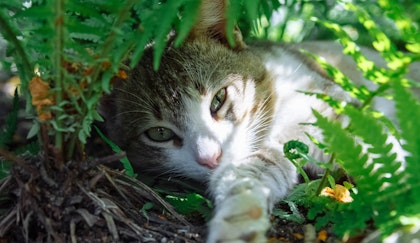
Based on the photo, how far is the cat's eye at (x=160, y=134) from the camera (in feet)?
9.52

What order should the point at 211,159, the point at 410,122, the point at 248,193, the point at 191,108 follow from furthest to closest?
the point at 191,108 → the point at 211,159 → the point at 248,193 → the point at 410,122

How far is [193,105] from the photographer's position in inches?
109

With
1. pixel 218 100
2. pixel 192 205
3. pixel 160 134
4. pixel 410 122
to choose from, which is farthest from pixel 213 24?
pixel 410 122

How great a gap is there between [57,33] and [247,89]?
4.66 feet

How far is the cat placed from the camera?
105 inches

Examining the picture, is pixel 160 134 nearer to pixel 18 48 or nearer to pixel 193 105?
pixel 193 105

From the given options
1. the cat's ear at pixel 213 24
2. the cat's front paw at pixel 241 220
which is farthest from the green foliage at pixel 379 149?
the cat's ear at pixel 213 24

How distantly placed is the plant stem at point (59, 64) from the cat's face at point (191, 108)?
2.80 ft

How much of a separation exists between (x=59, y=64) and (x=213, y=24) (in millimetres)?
1331

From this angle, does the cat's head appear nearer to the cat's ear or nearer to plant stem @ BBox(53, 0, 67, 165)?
the cat's ear

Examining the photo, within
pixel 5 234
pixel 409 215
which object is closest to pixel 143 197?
pixel 5 234

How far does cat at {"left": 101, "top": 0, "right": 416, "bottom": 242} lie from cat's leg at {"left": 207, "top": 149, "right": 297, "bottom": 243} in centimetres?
1

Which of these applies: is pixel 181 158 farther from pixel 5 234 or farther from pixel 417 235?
pixel 417 235

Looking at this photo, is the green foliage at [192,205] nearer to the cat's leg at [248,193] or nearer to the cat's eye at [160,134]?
the cat's leg at [248,193]
